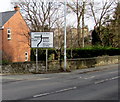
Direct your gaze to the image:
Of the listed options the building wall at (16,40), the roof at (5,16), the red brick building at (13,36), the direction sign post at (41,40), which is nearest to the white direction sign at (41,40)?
the direction sign post at (41,40)

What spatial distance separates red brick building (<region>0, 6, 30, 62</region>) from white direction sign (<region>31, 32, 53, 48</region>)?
42.4 feet

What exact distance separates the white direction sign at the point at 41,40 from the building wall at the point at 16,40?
1358 cm

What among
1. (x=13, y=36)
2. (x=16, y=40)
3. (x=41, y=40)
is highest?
(x=13, y=36)

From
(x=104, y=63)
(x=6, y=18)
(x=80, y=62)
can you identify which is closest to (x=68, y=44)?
(x=104, y=63)

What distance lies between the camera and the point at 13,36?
35562 mm

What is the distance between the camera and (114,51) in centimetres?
3569

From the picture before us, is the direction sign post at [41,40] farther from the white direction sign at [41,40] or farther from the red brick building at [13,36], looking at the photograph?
the red brick building at [13,36]

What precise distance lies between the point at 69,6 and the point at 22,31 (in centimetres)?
877

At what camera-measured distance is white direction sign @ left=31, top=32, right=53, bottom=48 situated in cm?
2053

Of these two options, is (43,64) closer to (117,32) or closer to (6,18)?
(6,18)

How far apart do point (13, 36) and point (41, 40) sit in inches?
635

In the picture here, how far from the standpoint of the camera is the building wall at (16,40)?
112 ft

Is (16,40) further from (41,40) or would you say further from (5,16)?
(41,40)

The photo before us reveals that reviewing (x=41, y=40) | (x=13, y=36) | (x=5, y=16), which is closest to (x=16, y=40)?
(x=13, y=36)
